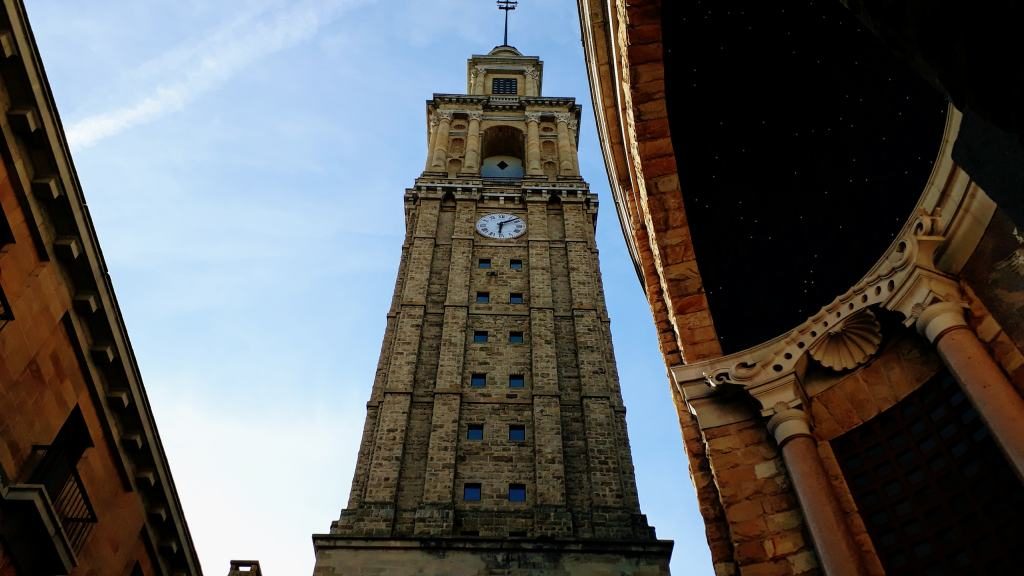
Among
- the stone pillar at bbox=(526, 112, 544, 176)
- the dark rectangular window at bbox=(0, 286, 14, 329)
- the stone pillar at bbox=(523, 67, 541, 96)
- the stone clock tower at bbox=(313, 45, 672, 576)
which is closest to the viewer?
the dark rectangular window at bbox=(0, 286, 14, 329)

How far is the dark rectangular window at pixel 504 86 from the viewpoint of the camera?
57562mm

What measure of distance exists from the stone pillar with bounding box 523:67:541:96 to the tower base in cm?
4023

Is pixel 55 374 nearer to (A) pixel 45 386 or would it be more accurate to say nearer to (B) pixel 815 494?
(A) pixel 45 386

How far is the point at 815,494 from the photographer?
711 centimetres

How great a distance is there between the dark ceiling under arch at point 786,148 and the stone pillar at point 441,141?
33.1 metres

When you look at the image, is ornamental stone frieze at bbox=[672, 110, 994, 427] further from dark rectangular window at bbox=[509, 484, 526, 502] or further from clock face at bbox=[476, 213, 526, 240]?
clock face at bbox=[476, 213, 526, 240]

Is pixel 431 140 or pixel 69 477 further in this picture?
pixel 431 140

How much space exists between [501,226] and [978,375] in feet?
110

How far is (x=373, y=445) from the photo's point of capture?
26.2 metres

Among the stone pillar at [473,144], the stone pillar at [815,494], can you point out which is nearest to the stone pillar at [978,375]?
the stone pillar at [815,494]

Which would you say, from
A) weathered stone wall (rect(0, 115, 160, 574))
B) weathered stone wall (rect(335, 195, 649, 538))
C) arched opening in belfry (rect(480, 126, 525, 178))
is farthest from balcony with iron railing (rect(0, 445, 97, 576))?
arched opening in belfry (rect(480, 126, 525, 178))

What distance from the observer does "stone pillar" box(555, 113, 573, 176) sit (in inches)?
1740

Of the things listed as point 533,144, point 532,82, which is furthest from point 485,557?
point 532,82

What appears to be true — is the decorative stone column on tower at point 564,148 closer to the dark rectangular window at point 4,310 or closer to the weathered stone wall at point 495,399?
the weathered stone wall at point 495,399
